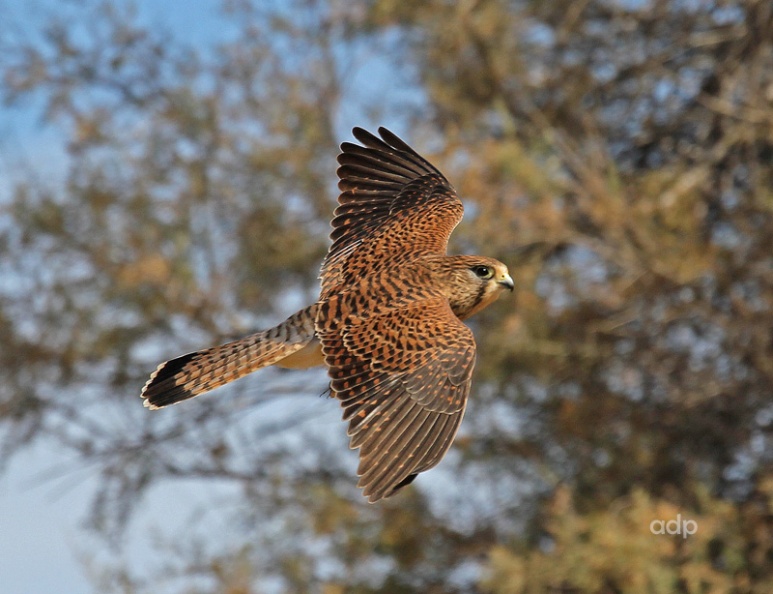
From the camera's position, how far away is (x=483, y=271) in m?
5.18

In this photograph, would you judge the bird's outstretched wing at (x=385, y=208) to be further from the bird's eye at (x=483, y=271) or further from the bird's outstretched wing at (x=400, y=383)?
the bird's outstretched wing at (x=400, y=383)

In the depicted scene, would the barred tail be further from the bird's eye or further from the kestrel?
the bird's eye

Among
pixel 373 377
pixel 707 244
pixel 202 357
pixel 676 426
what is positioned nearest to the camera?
pixel 373 377

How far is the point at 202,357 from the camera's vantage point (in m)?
4.94

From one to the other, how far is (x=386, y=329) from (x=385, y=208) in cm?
115

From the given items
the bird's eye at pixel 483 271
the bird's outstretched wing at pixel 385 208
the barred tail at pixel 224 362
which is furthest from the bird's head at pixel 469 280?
the barred tail at pixel 224 362

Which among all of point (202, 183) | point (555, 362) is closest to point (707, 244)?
point (555, 362)

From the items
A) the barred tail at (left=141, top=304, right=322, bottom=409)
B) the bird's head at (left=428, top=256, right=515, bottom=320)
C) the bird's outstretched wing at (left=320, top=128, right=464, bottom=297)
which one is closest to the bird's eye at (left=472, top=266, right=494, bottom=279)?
the bird's head at (left=428, top=256, right=515, bottom=320)

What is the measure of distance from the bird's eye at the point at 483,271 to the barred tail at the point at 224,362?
620 millimetres

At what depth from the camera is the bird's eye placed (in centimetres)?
516

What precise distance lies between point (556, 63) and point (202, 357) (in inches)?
270

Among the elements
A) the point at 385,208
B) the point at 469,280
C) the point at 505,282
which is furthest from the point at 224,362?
the point at 385,208

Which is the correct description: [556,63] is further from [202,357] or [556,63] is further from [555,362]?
[202,357]

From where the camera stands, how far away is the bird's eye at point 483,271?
5.16 meters
